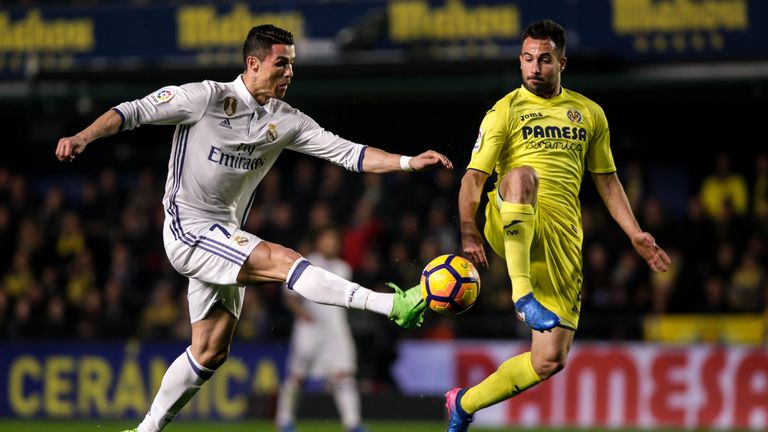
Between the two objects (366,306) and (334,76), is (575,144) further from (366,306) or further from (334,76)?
(334,76)

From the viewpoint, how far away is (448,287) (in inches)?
298

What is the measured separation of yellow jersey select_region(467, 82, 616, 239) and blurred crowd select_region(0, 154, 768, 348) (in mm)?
4570

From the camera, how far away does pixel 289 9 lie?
1839cm

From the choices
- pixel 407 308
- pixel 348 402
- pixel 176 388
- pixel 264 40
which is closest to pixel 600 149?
pixel 407 308

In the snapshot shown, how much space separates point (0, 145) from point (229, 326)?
14535 mm

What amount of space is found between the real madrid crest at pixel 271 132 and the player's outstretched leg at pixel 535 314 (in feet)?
5.82

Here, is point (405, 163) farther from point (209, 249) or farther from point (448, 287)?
point (209, 249)

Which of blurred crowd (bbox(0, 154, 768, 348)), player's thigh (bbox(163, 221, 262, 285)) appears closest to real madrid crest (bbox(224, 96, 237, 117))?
player's thigh (bbox(163, 221, 262, 285))

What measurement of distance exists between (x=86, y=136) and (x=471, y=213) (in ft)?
7.13

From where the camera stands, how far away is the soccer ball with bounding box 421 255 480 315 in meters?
7.56

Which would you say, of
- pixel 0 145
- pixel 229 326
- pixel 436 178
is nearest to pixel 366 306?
pixel 229 326

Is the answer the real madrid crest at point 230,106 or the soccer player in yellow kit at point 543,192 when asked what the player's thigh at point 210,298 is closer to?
the real madrid crest at point 230,106

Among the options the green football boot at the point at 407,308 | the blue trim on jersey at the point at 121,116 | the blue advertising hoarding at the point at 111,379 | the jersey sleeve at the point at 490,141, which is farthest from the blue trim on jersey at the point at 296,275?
the blue advertising hoarding at the point at 111,379

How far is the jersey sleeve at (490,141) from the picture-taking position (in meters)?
7.73
